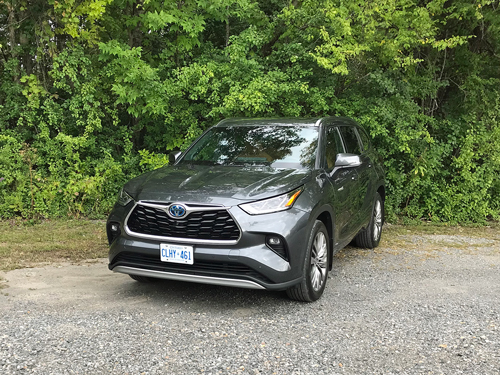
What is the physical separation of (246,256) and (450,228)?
6.36 meters

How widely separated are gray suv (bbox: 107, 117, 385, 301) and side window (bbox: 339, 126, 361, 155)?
0.76 m

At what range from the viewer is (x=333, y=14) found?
27.2 feet

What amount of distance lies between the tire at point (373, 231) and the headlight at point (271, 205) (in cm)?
285

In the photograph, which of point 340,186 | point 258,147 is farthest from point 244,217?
point 340,186

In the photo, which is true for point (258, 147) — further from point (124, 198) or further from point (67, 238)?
point (67, 238)

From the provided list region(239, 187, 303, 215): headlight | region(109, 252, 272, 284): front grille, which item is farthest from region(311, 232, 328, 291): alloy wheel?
region(109, 252, 272, 284): front grille

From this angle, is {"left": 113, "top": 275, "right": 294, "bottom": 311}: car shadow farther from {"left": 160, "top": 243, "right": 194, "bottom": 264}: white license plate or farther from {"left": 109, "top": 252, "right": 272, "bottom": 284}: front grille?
{"left": 160, "top": 243, "right": 194, "bottom": 264}: white license plate

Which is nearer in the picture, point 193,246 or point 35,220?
point 193,246

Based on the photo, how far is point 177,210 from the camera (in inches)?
166

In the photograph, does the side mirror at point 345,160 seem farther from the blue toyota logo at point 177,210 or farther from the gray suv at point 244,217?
the blue toyota logo at point 177,210

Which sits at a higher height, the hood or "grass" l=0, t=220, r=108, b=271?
the hood

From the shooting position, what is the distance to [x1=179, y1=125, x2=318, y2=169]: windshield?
5.20m

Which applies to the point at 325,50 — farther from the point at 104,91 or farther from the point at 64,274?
the point at 64,274

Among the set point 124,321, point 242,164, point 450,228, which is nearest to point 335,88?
point 450,228
